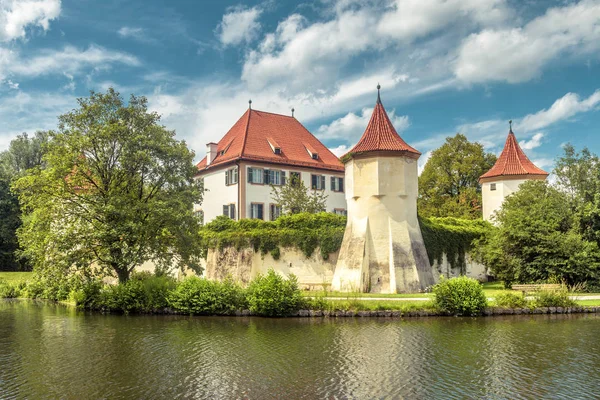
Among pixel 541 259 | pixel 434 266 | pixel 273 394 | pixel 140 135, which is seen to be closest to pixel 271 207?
pixel 434 266

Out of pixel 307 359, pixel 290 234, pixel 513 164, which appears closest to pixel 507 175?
pixel 513 164

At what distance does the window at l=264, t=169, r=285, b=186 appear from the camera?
3941cm

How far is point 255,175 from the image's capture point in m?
38.8

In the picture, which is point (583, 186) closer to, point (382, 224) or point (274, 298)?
point (382, 224)

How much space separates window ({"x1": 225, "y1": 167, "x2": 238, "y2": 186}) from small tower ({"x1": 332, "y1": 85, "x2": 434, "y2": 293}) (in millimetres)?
13445

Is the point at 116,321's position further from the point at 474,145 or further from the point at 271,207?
the point at 474,145

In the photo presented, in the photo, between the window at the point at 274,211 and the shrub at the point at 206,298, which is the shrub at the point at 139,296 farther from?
the window at the point at 274,211

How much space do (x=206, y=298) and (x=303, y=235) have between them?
29.3ft

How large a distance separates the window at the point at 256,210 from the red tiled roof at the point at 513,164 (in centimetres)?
1683

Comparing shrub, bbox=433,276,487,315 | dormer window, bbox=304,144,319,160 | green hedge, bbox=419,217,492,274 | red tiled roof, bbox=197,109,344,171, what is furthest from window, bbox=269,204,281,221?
shrub, bbox=433,276,487,315

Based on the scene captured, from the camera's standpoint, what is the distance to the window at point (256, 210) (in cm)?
3853

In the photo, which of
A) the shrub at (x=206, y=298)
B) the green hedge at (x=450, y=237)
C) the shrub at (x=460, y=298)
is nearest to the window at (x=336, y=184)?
the green hedge at (x=450, y=237)

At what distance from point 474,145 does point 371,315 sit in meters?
34.0

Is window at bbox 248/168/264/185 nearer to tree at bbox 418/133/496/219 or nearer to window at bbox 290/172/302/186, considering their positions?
window at bbox 290/172/302/186
